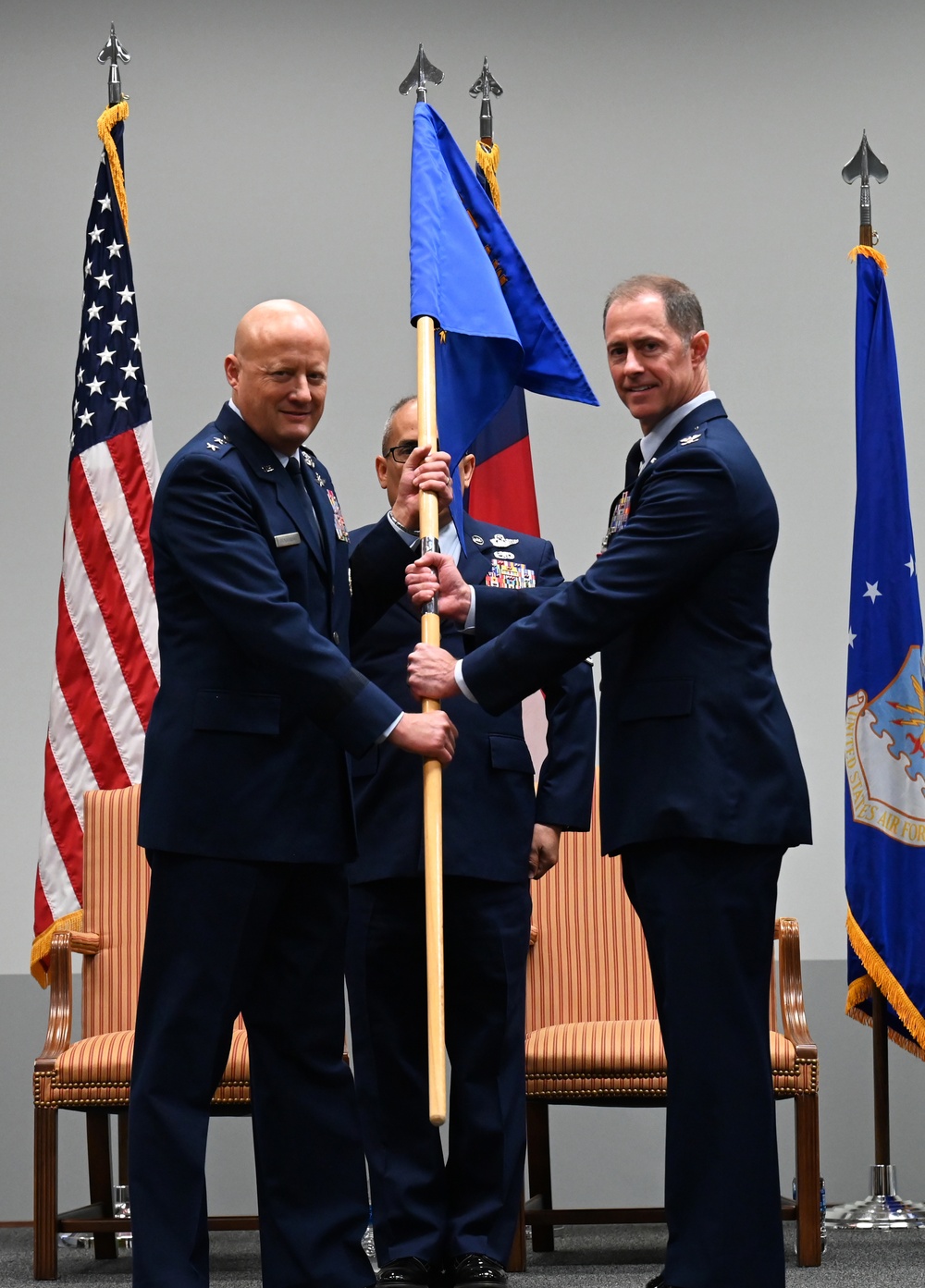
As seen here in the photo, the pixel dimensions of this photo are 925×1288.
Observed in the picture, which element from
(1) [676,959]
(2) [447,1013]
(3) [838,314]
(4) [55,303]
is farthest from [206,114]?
(1) [676,959]

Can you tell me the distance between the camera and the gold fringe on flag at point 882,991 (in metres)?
3.53

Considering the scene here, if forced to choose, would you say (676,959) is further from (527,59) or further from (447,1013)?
(527,59)

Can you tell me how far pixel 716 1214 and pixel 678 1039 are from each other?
0.24 m

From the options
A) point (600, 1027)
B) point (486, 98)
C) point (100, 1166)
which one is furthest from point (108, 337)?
point (600, 1027)

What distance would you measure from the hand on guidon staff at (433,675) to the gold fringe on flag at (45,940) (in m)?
1.65

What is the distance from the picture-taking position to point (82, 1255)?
137 inches

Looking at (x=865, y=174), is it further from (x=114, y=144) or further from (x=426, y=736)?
(x=426, y=736)

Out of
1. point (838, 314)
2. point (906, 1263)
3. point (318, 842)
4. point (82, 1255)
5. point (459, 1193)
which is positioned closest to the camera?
point (318, 842)

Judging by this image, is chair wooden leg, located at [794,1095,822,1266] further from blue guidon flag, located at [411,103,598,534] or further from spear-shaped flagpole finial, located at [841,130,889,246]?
spear-shaped flagpole finial, located at [841,130,889,246]

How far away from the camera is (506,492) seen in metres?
3.88

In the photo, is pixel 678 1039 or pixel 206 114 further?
pixel 206 114

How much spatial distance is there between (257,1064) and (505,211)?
11.0ft

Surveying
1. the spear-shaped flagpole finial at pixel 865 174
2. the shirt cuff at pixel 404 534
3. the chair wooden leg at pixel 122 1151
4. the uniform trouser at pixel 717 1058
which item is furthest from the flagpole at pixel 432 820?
the spear-shaped flagpole finial at pixel 865 174

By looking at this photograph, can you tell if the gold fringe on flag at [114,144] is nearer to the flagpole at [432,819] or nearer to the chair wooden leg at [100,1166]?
the flagpole at [432,819]
